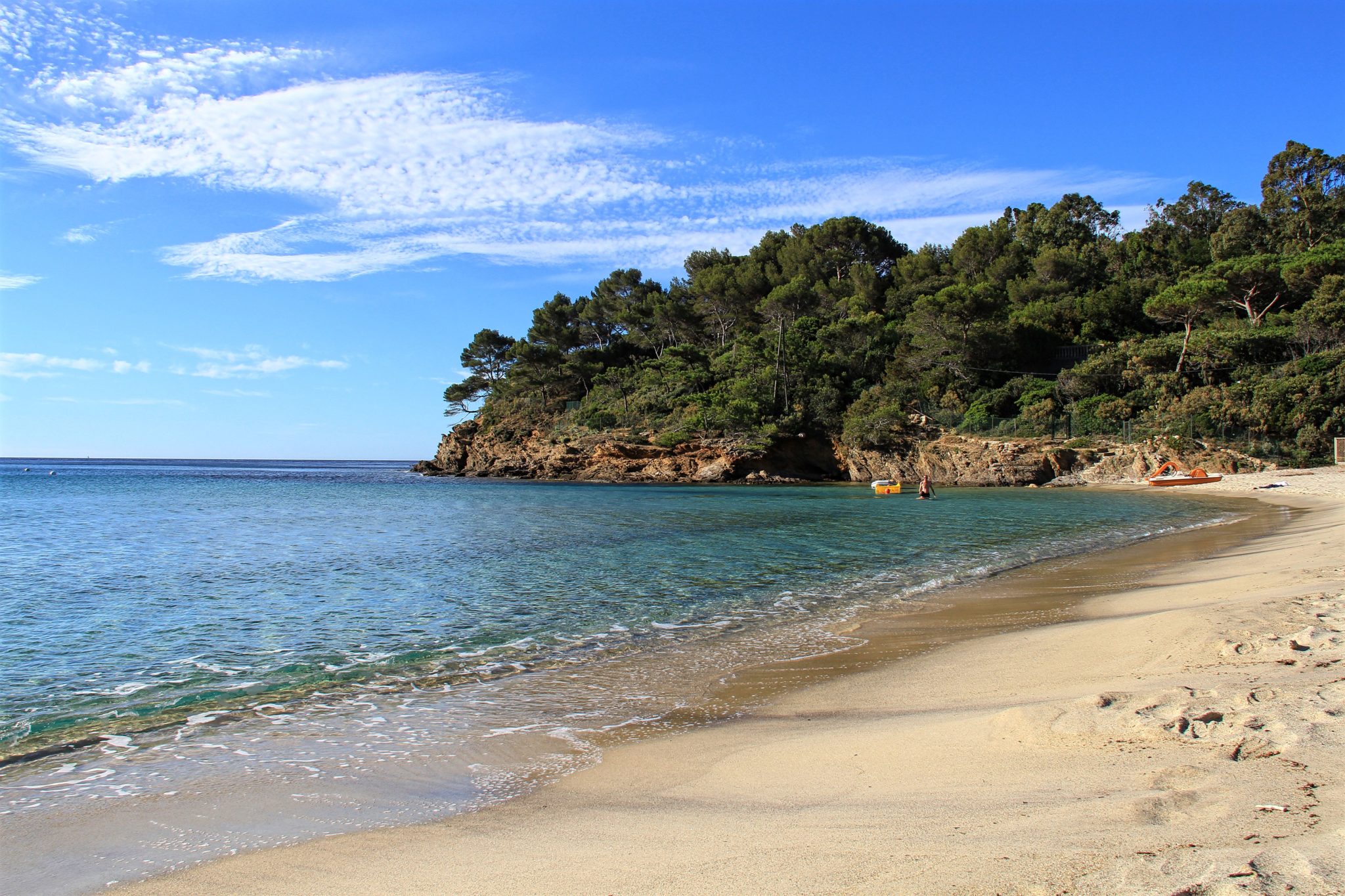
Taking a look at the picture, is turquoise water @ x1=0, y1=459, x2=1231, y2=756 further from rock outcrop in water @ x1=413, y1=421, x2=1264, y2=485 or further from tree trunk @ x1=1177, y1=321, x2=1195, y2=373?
tree trunk @ x1=1177, y1=321, x2=1195, y2=373

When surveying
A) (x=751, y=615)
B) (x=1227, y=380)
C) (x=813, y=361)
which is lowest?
(x=751, y=615)

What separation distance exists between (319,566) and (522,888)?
527 inches

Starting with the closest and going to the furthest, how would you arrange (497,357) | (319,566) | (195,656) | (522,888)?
(522,888) < (195,656) < (319,566) < (497,357)

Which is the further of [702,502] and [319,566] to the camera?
[702,502]

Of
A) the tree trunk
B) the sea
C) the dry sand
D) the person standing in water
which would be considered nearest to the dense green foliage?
the tree trunk

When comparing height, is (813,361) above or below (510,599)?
above

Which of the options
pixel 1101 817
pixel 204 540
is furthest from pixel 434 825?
pixel 204 540

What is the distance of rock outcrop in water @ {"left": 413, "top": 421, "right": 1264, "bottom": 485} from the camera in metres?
43.0

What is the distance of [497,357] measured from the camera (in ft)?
271

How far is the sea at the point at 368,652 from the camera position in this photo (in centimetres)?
452

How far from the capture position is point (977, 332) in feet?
181

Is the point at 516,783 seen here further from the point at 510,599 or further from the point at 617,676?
the point at 510,599

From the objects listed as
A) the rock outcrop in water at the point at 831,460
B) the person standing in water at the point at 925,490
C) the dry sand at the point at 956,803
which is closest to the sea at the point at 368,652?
the dry sand at the point at 956,803

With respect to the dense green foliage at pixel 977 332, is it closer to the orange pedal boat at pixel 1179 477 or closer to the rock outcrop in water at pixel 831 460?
the rock outcrop in water at pixel 831 460
